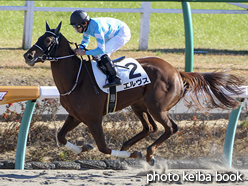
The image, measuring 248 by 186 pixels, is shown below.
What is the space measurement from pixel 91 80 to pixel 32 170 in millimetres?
1195

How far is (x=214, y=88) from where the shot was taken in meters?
4.55

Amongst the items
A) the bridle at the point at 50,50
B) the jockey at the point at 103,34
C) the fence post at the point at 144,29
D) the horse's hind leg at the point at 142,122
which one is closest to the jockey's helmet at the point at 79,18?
the jockey at the point at 103,34

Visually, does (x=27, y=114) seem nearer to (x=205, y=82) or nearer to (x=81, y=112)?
(x=81, y=112)

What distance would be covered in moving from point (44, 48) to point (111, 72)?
0.74 metres

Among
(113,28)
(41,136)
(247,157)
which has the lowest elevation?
(247,157)

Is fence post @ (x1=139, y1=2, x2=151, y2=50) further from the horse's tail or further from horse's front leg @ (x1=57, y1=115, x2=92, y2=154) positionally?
horse's front leg @ (x1=57, y1=115, x2=92, y2=154)

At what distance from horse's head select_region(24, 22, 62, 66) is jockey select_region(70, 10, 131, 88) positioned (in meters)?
0.22

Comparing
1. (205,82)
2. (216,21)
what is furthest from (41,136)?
(216,21)

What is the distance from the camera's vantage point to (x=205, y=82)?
452cm

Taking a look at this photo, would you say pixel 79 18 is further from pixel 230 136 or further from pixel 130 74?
pixel 230 136

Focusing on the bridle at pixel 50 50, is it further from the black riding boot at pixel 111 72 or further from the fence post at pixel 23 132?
the fence post at pixel 23 132

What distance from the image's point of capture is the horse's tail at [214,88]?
4.46 m

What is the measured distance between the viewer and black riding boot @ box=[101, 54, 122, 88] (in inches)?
153

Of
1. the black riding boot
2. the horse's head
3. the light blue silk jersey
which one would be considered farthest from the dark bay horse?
the light blue silk jersey
